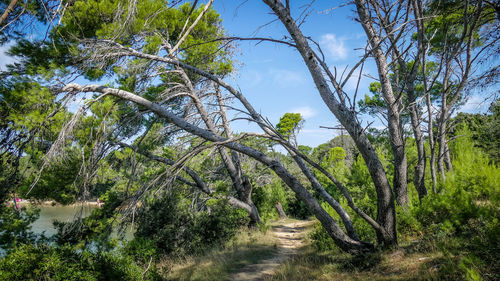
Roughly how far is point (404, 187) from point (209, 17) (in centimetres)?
839

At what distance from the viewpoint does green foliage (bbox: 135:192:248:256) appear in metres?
8.80

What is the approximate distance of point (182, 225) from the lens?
930 centimetres

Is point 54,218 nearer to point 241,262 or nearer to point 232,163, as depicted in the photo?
point 232,163

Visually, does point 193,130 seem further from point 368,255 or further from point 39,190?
point 39,190

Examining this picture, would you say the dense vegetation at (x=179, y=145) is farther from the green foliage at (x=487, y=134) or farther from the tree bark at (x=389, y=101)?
the green foliage at (x=487, y=134)

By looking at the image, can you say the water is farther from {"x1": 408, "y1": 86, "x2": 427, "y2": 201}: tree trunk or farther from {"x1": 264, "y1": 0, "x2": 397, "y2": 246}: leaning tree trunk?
{"x1": 408, "y1": 86, "x2": 427, "y2": 201}: tree trunk

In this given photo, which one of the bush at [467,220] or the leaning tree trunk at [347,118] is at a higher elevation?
the leaning tree trunk at [347,118]

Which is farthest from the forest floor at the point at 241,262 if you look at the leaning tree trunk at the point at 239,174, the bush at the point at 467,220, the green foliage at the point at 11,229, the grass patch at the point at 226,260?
the green foliage at the point at 11,229

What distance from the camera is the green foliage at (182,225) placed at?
880 cm

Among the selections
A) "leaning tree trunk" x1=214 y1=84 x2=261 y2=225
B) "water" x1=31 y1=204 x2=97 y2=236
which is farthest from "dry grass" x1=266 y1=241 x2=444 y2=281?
"leaning tree trunk" x1=214 y1=84 x2=261 y2=225

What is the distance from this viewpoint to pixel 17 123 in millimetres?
3168

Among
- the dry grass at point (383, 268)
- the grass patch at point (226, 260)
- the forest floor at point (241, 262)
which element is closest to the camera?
the dry grass at point (383, 268)

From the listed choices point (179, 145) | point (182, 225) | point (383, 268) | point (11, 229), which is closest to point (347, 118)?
point (383, 268)

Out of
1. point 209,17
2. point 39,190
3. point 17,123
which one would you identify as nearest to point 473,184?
point 17,123
